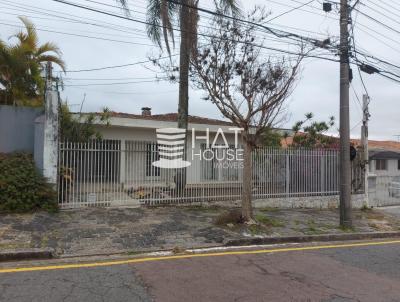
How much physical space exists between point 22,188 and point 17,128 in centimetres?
213

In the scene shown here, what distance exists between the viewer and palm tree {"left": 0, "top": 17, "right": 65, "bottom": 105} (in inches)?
559

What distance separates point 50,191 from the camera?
11.3 m

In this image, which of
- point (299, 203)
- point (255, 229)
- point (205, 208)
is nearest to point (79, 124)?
point (205, 208)

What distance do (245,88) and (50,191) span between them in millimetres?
5792

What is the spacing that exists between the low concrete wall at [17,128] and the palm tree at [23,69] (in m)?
2.18

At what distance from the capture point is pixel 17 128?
40.0ft

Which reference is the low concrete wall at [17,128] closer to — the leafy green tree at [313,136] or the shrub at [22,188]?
the shrub at [22,188]

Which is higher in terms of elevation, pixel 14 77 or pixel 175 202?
pixel 14 77

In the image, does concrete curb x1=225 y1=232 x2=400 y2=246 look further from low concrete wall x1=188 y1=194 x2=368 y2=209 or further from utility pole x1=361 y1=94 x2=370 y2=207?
utility pole x1=361 y1=94 x2=370 y2=207

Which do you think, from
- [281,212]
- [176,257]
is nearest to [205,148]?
[281,212]

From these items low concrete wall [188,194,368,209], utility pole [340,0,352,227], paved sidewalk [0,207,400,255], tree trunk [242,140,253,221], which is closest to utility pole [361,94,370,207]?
low concrete wall [188,194,368,209]

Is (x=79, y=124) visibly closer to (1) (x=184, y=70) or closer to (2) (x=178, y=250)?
(1) (x=184, y=70)

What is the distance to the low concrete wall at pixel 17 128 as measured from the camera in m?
12.0

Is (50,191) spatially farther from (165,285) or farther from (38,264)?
(165,285)
